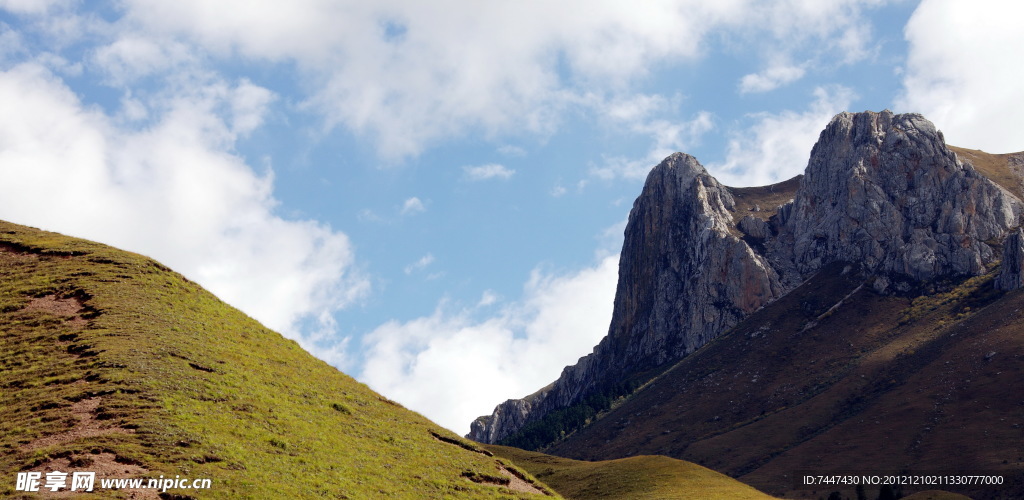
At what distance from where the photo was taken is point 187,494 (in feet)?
121

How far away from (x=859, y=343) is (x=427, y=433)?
161m

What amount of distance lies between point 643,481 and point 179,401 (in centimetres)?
4604

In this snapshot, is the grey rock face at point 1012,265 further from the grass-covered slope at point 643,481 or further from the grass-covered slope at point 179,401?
the grass-covered slope at point 179,401

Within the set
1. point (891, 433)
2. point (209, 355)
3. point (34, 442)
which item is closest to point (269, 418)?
point (209, 355)

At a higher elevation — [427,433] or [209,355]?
[209,355]

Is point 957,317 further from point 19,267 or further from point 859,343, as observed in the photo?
point 19,267

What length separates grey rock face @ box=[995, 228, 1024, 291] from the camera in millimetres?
183962

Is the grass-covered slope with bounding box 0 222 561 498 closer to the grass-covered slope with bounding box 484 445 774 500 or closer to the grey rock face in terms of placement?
the grass-covered slope with bounding box 484 445 774 500

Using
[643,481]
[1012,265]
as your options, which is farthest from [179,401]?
[1012,265]

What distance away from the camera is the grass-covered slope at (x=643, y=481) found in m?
71.9

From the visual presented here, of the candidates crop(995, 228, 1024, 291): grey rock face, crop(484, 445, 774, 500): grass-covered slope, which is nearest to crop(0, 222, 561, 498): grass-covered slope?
crop(484, 445, 774, 500): grass-covered slope

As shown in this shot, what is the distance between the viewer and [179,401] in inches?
1860

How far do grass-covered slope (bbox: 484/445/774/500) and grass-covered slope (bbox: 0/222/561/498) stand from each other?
18063 millimetres

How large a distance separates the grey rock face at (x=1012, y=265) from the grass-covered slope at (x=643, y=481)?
13866 cm
